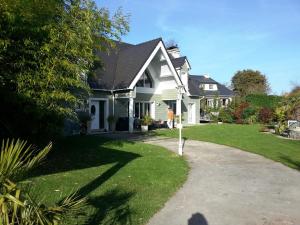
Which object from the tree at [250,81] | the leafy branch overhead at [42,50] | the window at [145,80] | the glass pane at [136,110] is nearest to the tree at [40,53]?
the leafy branch overhead at [42,50]

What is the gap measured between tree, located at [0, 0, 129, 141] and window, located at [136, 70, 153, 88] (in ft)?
55.9

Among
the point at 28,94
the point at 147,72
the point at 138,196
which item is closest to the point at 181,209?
the point at 138,196

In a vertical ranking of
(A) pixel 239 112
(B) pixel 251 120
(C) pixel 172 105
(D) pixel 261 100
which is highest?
(D) pixel 261 100

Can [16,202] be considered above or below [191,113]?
below

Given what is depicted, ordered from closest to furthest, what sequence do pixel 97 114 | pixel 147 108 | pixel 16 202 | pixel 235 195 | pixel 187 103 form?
1. pixel 16 202
2. pixel 235 195
3. pixel 97 114
4. pixel 147 108
5. pixel 187 103

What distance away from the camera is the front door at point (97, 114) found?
2442 cm

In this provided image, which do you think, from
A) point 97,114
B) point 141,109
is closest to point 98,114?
point 97,114

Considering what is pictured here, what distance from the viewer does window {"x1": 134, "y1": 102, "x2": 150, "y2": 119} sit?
91.2ft

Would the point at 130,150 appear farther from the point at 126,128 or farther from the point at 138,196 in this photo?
the point at 126,128

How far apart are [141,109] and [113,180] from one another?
1938cm

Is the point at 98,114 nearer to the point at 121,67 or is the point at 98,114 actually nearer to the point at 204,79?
the point at 121,67

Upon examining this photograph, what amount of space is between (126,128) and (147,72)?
6272mm

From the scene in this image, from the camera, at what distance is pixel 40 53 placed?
10.1 metres

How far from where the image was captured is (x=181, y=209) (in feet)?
22.4
